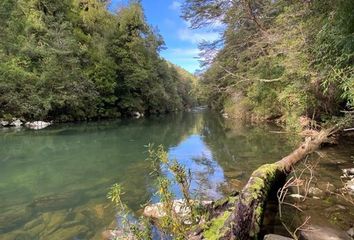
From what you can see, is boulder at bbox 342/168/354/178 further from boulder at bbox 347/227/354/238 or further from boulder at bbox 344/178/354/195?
boulder at bbox 347/227/354/238

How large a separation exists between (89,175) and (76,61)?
2272 cm

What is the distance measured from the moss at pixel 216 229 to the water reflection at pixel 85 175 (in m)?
2.17

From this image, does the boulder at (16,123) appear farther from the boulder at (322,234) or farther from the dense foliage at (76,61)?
the boulder at (322,234)

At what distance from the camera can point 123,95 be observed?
39812 mm

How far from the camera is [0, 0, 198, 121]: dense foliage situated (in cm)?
2619

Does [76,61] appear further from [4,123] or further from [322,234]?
[322,234]

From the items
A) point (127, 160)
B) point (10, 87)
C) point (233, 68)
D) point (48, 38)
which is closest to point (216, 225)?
point (127, 160)

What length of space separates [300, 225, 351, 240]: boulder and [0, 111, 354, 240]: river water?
680 millimetres

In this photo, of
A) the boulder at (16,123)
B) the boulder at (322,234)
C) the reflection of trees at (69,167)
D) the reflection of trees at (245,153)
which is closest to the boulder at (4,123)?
the boulder at (16,123)

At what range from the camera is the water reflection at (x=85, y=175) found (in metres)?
6.01

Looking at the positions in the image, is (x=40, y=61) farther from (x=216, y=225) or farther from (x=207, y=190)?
(x=216, y=225)

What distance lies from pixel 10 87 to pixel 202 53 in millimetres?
15749

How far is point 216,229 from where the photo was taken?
3711mm

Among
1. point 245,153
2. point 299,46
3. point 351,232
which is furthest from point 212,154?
point 351,232
